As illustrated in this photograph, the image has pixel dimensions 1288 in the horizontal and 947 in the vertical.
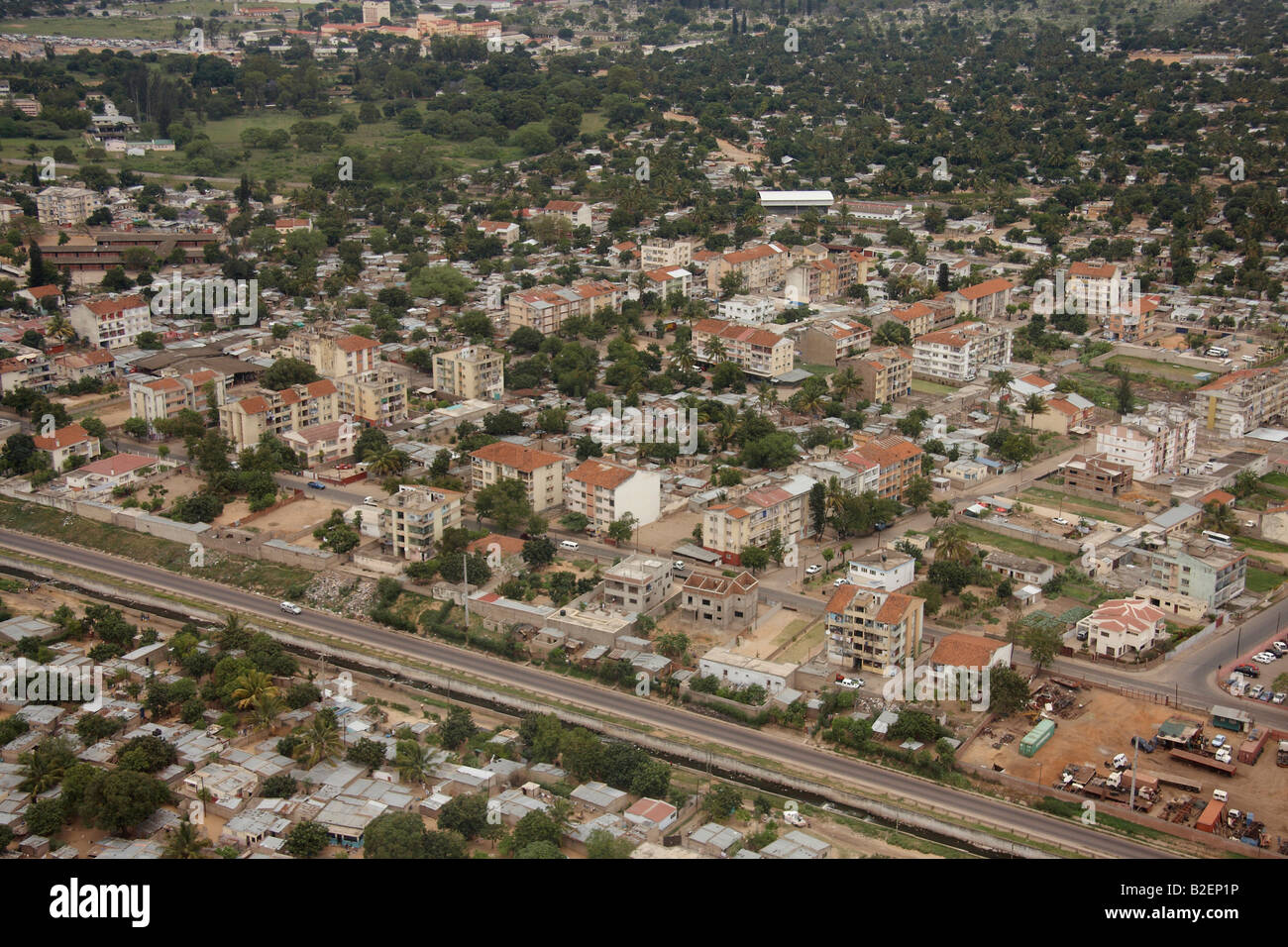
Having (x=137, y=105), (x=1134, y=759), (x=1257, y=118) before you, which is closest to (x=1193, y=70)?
(x=1257, y=118)

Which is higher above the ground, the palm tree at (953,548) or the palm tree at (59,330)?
the palm tree at (59,330)

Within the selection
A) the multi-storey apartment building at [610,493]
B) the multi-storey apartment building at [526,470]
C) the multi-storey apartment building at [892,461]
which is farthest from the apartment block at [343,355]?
the multi-storey apartment building at [892,461]

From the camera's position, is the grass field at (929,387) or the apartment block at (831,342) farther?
the apartment block at (831,342)

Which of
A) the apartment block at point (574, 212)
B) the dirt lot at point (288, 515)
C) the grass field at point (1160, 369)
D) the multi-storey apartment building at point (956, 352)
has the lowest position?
the dirt lot at point (288, 515)

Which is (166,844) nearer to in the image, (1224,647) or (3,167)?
(1224,647)

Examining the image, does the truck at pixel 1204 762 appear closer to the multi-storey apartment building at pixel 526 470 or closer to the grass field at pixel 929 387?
the multi-storey apartment building at pixel 526 470

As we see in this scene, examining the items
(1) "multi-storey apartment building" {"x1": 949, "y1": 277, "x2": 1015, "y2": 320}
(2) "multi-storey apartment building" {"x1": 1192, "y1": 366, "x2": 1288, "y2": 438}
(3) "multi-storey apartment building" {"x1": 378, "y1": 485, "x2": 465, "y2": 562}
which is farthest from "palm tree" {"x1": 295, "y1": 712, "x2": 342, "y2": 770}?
(1) "multi-storey apartment building" {"x1": 949, "y1": 277, "x2": 1015, "y2": 320}

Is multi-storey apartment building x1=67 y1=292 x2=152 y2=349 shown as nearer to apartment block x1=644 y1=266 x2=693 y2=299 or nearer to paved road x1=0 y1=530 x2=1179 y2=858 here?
paved road x1=0 y1=530 x2=1179 y2=858
